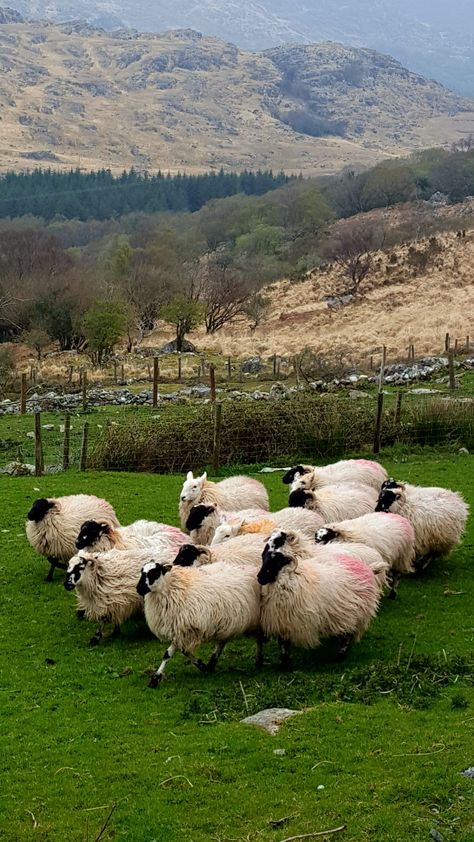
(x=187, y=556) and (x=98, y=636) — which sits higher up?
(x=187, y=556)

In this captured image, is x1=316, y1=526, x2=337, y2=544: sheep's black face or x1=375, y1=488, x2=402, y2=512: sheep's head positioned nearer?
x1=316, y1=526, x2=337, y2=544: sheep's black face

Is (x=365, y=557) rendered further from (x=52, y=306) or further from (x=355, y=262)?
(x=355, y=262)

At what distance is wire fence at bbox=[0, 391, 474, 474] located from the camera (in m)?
23.6

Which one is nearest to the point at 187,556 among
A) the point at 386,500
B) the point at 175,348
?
the point at 386,500

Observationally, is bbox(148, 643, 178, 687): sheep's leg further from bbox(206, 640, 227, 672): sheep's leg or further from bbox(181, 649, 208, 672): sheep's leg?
bbox(206, 640, 227, 672): sheep's leg

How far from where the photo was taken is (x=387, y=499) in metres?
14.2

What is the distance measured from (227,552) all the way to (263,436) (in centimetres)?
1209

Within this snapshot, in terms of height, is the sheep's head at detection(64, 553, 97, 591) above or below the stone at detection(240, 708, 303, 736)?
above

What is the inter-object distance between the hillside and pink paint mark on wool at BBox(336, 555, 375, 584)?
36.1 m

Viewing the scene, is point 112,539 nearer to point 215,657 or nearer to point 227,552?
point 227,552

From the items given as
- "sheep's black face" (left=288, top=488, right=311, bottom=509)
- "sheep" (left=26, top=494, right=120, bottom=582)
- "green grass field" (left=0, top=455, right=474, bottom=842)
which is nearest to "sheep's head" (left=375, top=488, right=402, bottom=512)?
"sheep's black face" (left=288, top=488, right=311, bottom=509)

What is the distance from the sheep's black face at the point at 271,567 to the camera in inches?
424

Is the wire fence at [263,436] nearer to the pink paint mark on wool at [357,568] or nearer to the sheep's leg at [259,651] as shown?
the pink paint mark on wool at [357,568]

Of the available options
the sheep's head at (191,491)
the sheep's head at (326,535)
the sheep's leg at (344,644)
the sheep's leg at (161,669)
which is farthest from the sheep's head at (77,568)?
the sheep's head at (191,491)
